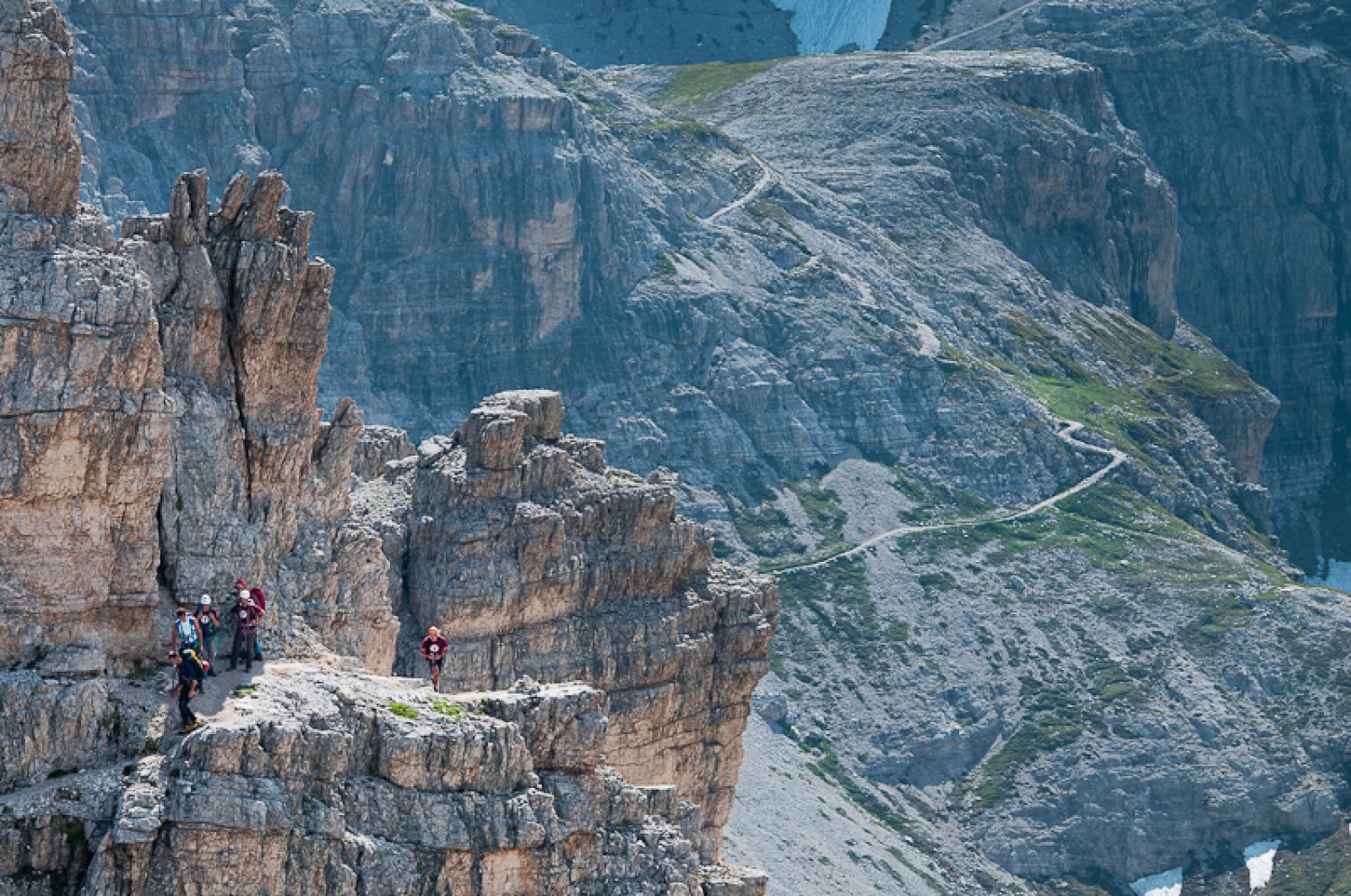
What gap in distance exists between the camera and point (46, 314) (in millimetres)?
96625

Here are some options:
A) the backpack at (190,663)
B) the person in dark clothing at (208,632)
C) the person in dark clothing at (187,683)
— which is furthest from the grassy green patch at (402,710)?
the backpack at (190,663)

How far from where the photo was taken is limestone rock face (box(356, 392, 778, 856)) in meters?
156

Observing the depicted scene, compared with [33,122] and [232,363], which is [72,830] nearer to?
[232,363]

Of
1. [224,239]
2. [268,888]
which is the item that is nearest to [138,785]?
[268,888]

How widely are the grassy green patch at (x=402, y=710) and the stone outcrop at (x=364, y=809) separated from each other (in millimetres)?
67

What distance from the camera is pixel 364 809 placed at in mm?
99812

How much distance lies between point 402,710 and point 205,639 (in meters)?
6.50

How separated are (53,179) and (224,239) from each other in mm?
9625

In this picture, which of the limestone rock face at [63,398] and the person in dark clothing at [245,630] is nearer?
the limestone rock face at [63,398]

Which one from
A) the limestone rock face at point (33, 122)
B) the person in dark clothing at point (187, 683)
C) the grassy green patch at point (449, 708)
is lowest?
the grassy green patch at point (449, 708)

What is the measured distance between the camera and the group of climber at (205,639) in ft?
322

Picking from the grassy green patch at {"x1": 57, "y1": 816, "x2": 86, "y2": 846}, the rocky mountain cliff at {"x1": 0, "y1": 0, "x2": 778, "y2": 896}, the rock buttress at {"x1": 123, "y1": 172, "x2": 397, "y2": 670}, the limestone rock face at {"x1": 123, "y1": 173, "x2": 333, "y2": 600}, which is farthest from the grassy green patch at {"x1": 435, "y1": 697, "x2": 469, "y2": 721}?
the grassy green patch at {"x1": 57, "y1": 816, "x2": 86, "y2": 846}

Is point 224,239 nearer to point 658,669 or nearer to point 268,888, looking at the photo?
point 268,888

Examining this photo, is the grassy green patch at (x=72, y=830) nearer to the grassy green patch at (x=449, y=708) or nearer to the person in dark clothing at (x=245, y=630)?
the person in dark clothing at (x=245, y=630)
